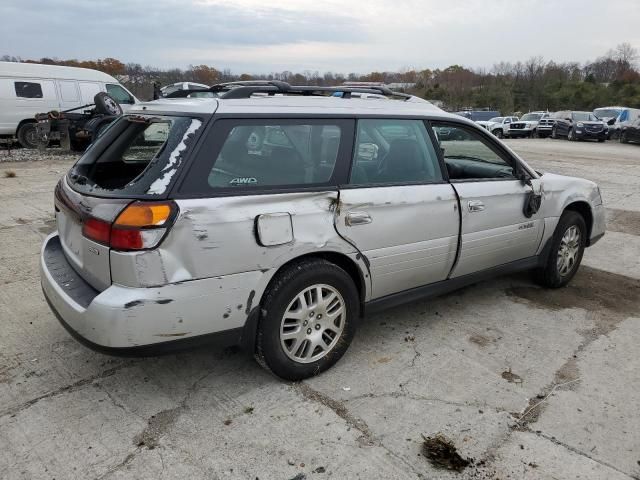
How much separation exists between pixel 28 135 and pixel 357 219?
1468cm

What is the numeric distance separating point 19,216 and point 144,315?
5.38 meters

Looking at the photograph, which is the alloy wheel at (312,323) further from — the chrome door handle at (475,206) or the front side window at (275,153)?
the chrome door handle at (475,206)

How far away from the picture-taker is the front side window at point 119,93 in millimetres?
15664

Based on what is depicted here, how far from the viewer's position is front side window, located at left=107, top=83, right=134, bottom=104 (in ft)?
51.4

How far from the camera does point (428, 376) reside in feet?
10.3

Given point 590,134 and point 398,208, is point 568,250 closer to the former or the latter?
point 398,208

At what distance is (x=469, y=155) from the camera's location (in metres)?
4.34

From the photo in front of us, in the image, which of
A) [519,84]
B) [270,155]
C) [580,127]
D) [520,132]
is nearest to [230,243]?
[270,155]

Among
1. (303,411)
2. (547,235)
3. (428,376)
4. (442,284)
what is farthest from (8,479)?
(547,235)

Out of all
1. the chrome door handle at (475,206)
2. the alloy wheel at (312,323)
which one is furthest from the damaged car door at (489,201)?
the alloy wheel at (312,323)

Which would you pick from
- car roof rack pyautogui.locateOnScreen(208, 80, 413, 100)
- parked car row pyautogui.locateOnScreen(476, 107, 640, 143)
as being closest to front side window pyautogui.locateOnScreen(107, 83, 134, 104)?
car roof rack pyautogui.locateOnScreen(208, 80, 413, 100)

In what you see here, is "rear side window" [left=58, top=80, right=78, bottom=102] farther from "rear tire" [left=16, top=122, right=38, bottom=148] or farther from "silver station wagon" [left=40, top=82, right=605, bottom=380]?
"silver station wagon" [left=40, top=82, right=605, bottom=380]

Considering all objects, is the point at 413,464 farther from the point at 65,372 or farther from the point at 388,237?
the point at 65,372

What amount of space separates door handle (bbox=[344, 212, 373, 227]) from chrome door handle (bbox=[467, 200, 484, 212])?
3.06 ft
